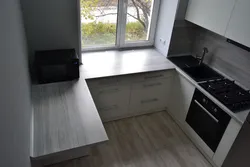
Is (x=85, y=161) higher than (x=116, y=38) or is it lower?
lower

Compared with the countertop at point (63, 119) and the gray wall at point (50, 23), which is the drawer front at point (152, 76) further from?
the gray wall at point (50, 23)

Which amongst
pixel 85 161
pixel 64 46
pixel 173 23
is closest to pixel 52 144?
pixel 85 161

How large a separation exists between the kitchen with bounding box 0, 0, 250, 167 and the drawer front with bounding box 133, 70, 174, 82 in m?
0.01

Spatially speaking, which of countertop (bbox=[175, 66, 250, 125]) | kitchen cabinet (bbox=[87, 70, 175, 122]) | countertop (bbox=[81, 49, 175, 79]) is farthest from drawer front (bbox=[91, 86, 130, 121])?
countertop (bbox=[175, 66, 250, 125])

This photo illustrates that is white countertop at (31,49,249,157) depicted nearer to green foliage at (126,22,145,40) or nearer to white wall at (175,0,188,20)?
green foliage at (126,22,145,40)

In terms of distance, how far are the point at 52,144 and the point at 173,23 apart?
2.01m

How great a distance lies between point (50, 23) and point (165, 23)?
4.88ft

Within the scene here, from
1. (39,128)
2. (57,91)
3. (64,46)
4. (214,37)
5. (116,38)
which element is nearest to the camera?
(39,128)

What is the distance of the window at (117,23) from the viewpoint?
8.38ft

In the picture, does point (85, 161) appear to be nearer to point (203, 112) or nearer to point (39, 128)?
point (39, 128)

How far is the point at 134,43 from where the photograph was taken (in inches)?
117

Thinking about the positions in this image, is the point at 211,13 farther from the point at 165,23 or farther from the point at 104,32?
the point at 104,32

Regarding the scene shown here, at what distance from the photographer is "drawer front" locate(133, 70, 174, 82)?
8.00 ft

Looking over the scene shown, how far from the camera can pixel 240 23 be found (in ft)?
6.26
